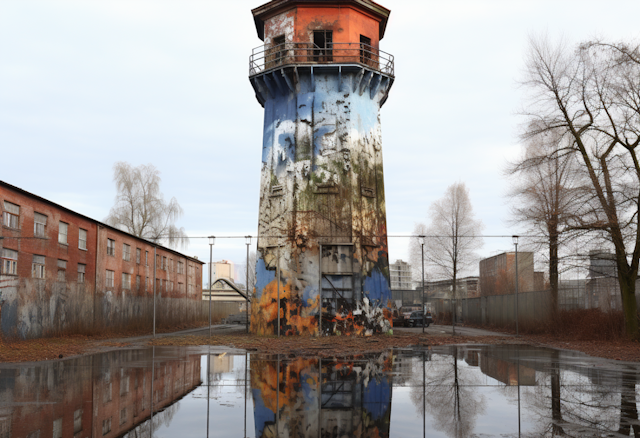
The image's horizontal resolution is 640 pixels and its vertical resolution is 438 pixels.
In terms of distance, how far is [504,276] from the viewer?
54.8 meters

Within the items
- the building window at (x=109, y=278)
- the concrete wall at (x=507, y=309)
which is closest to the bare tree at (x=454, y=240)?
the concrete wall at (x=507, y=309)

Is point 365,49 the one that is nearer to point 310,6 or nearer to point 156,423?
point 310,6

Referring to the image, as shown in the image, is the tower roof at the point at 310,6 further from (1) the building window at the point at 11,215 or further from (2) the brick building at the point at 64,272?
(1) the building window at the point at 11,215

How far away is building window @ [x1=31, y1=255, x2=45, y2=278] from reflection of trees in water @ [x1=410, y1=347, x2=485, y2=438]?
19.5 metres

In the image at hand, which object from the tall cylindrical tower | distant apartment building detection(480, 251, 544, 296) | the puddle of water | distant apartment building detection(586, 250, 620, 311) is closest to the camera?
the puddle of water

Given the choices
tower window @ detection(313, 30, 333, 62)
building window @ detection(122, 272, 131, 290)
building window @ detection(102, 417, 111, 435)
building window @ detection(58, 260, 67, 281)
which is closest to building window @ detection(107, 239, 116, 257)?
building window @ detection(122, 272, 131, 290)

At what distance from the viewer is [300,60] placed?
28984mm

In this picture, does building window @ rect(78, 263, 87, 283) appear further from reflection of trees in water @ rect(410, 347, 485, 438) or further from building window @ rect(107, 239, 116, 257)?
reflection of trees in water @ rect(410, 347, 485, 438)

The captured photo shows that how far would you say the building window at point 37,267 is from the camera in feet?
83.8

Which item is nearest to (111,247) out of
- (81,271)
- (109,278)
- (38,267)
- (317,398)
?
(109,278)

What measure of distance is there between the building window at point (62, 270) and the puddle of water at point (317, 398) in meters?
13.5

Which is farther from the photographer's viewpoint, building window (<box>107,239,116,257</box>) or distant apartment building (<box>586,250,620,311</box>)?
building window (<box>107,239,116,257</box>)

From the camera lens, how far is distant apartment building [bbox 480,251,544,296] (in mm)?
51000

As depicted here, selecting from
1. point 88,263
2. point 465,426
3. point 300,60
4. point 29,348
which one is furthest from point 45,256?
point 465,426
